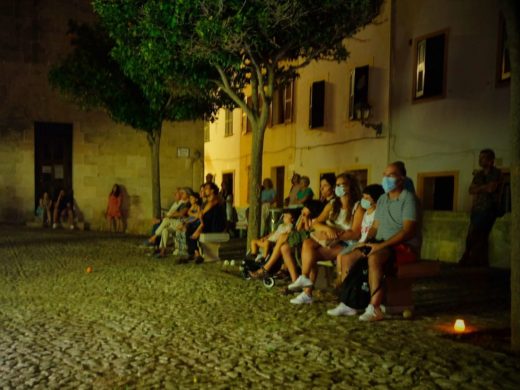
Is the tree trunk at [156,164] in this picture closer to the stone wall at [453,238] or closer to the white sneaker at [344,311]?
the stone wall at [453,238]

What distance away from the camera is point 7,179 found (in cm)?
1997

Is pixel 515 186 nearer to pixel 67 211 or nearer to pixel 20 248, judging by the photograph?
pixel 20 248

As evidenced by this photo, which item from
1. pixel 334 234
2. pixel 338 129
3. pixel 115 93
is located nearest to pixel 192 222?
pixel 334 234

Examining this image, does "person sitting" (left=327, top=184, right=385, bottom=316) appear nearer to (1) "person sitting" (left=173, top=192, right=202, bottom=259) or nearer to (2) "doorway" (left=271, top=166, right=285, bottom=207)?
(1) "person sitting" (left=173, top=192, right=202, bottom=259)

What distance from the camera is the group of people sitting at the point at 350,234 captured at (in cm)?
559

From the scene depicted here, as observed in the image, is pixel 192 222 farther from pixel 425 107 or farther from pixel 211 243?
pixel 425 107

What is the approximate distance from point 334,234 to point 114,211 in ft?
50.3

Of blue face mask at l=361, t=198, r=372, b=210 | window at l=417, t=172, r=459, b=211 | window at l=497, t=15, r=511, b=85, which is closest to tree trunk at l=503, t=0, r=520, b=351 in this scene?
blue face mask at l=361, t=198, r=372, b=210

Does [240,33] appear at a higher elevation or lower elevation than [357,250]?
higher

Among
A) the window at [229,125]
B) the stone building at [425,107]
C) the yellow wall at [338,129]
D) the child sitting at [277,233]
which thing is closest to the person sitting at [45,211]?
the yellow wall at [338,129]

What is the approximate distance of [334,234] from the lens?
6.79m

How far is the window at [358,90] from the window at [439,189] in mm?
3396

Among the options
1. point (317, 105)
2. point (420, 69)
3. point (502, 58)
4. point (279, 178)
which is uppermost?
point (420, 69)

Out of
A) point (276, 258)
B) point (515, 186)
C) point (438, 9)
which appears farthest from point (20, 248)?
point (438, 9)
